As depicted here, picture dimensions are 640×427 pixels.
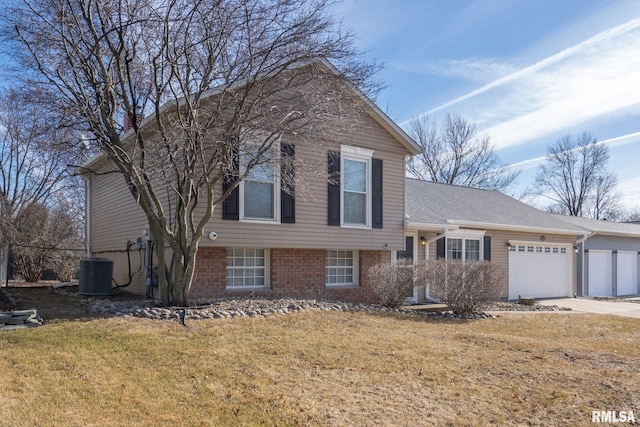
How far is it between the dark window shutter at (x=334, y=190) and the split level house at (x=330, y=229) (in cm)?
2

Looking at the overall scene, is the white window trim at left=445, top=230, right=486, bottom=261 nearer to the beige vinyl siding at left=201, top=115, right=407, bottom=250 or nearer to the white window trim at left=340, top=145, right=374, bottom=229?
the beige vinyl siding at left=201, top=115, right=407, bottom=250

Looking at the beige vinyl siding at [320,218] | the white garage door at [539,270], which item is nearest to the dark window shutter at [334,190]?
the beige vinyl siding at [320,218]

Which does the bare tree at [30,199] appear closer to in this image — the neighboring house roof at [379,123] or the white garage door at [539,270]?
the neighboring house roof at [379,123]

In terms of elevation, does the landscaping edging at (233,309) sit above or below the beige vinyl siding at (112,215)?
below

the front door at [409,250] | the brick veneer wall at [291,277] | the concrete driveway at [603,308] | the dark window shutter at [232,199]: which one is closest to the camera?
the dark window shutter at [232,199]

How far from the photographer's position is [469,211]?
1708cm

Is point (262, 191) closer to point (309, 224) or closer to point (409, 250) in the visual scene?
point (309, 224)

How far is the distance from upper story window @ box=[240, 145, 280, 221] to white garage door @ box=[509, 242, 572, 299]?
9903mm

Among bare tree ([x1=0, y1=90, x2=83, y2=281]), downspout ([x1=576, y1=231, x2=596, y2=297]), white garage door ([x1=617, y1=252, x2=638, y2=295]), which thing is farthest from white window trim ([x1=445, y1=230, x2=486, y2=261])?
bare tree ([x1=0, y1=90, x2=83, y2=281])

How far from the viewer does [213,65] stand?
8.88 metres

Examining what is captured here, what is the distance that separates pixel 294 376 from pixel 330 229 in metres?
6.73

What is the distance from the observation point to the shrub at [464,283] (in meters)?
11.0

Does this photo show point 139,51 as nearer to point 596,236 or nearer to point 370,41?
point 370,41

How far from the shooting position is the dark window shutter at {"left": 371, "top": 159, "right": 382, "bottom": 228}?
41.9 feet
